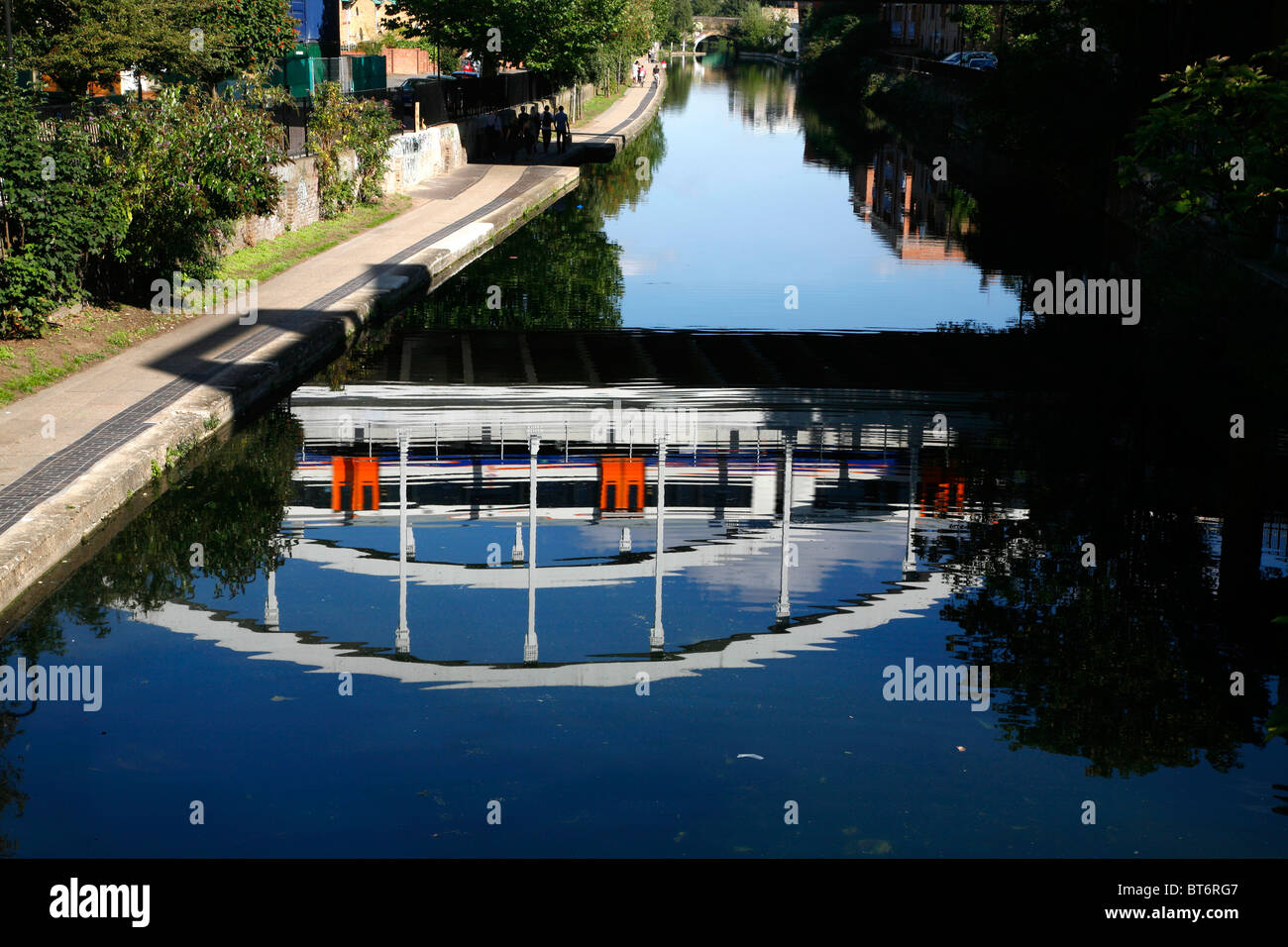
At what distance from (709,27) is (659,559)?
189 m

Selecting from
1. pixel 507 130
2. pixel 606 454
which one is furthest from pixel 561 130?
pixel 606 454

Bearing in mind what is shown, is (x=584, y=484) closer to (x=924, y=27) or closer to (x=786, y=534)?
(x=786, y=534)

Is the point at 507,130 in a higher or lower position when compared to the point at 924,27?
lower

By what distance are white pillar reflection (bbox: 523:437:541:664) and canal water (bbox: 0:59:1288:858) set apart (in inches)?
1.2

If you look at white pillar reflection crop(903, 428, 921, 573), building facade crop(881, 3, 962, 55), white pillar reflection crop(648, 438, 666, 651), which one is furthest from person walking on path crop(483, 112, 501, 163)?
building facade crop(881, 3, 962, 55)

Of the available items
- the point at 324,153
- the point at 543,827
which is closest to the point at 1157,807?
the point at 543,827

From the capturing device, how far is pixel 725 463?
12211 mm

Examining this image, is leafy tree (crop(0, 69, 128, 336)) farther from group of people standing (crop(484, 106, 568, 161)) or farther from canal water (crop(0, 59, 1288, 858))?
group of people standing (crop(484, 106, 568, 161))

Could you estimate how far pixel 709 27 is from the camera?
189 m

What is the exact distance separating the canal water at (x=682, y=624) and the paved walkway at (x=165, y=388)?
1.09ft

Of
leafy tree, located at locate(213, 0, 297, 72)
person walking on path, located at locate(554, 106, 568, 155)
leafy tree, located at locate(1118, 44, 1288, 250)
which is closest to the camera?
leafy tree, located at locate(1118, 44, 1288, 250)

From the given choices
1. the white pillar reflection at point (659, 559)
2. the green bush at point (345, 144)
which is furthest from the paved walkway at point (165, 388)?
the white pillar reflection at point (659, 559)

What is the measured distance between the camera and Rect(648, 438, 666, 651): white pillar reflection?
843 cm

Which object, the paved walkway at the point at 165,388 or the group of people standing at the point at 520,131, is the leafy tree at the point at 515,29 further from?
the paved walkway at the point at 165,388
